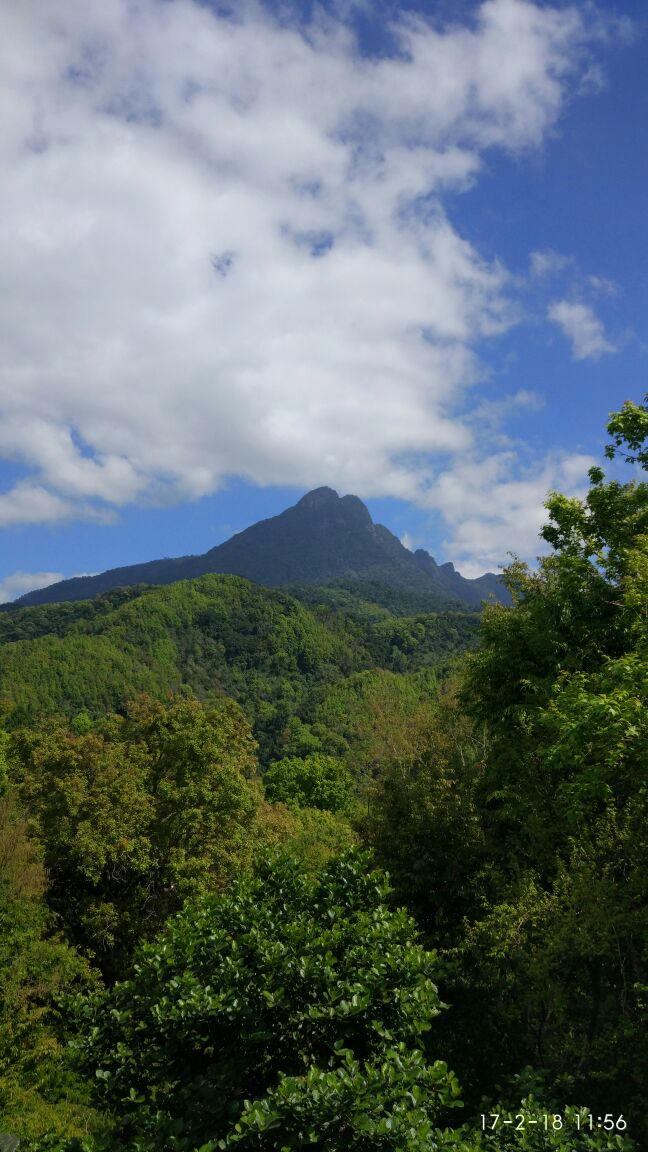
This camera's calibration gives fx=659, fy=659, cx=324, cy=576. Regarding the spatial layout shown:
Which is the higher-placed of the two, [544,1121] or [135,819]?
[544,1121]

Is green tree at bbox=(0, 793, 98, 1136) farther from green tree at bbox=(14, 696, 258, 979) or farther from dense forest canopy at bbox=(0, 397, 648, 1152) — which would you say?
green tree at bbox=(14, 696, 258, 979)

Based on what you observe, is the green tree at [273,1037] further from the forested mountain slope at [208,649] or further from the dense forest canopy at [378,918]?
the forested mountain slope at [208,649]

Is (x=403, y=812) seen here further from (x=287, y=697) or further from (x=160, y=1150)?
(x=287, y=697)

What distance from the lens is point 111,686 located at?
426ft

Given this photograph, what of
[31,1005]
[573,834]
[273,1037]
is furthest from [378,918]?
[31,1005]

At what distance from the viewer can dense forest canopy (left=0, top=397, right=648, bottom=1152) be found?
5.35 m

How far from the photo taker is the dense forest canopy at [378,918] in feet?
17.5

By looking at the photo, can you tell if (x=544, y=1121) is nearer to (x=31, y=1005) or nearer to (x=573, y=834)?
(x=573, y=834)

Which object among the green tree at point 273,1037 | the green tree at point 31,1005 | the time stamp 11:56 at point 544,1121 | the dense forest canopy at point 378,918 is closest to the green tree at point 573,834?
the dense forest canopy at point 378,918

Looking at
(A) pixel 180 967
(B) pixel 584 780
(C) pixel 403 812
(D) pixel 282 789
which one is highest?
(B) pixel 584 780

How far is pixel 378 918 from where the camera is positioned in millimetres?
6359

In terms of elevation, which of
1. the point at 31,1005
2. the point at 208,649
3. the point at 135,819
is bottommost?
the point at 31,1005

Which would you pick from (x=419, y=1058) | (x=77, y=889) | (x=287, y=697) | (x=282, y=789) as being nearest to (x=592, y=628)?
(x=419, y=1058)

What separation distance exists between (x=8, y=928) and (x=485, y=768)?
11506 millimetres
